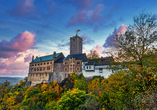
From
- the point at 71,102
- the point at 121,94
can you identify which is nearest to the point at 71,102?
the point at 71,102

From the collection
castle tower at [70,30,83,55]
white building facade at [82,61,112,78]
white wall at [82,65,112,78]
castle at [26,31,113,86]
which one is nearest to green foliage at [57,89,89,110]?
white wall at [82,65,112,78]

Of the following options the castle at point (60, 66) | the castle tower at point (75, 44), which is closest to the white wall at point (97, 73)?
the castle at point (60, 66)

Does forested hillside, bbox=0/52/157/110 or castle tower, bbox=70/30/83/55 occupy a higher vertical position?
castle tower, bbox=70/30/83/55

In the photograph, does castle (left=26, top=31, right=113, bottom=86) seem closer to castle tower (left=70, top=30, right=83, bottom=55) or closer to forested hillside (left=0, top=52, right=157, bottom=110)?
castle tower (left=70, top=30, right=83, bottom=55)

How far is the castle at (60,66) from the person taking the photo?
136 ft

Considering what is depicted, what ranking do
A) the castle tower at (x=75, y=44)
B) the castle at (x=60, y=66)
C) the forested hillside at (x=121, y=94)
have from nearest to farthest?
the forested hillside at (x=121, y=94)
the castle at (x=60, y=66)
the castle tower at (x=75, y=44)

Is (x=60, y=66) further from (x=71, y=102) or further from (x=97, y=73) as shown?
(x=71, y=102)

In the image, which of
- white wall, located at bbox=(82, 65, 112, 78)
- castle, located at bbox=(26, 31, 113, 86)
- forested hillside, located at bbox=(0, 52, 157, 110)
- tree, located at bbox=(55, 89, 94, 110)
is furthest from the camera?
castle, located at bbox=(26, 31, 113, 86)

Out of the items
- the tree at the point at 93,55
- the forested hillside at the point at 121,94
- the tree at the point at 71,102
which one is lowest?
the tree at the point at 71,102

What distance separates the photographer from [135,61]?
13906mm

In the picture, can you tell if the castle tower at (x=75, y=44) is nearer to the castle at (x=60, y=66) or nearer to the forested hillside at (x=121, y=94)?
the castle at (x=60, y=66)

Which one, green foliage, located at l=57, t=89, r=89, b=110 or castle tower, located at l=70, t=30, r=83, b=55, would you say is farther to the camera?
castle tower, located at l=70, t=30, r=83, b=55

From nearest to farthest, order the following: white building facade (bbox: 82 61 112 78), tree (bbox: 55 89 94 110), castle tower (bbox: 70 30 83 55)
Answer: tree (bbox: 55 89 94 110) < white building facade (bbox: 82 61 112 78) < castle tower (bbox: 70 30 83 55)

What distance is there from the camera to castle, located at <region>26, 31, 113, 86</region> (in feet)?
136
